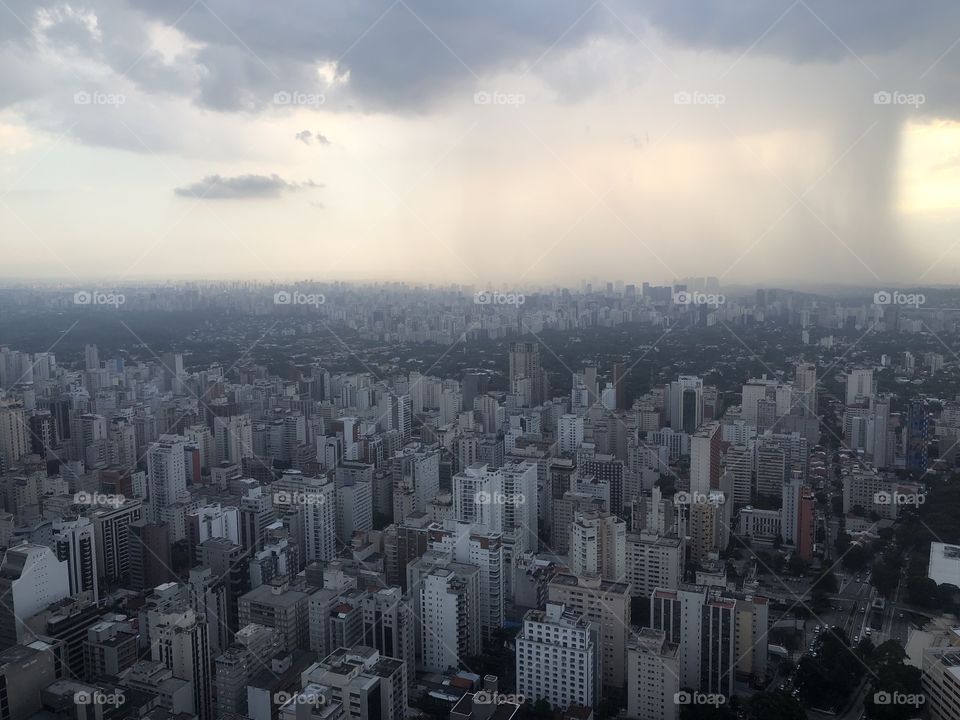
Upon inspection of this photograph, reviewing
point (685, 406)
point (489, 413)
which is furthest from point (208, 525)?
point (685, 406)

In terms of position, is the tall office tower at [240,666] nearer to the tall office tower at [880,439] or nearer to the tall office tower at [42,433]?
the tall office tower at [42,433]

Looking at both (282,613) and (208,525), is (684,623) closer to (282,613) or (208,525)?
(282,613)

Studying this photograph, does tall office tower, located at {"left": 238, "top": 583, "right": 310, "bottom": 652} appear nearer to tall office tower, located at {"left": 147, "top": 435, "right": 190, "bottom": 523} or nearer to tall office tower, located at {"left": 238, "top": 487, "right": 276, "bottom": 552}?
tall office tower, located at {"left": 238, "top": 487, "right": 276, "bottom": 552}

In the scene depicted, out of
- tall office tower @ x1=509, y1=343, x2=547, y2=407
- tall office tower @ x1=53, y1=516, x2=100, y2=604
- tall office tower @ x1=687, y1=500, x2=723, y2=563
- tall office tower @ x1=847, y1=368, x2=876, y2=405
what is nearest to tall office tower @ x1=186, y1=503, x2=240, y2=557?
tall office tower @ x1=53, y1=516, x2=100, y2=604

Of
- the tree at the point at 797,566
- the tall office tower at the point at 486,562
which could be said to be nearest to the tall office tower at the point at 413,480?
the tall office tower at the point at 486,562

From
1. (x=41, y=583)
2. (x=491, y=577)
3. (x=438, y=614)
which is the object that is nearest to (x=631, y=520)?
(x=491, y=577)

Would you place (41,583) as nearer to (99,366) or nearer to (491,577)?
(491,577)
